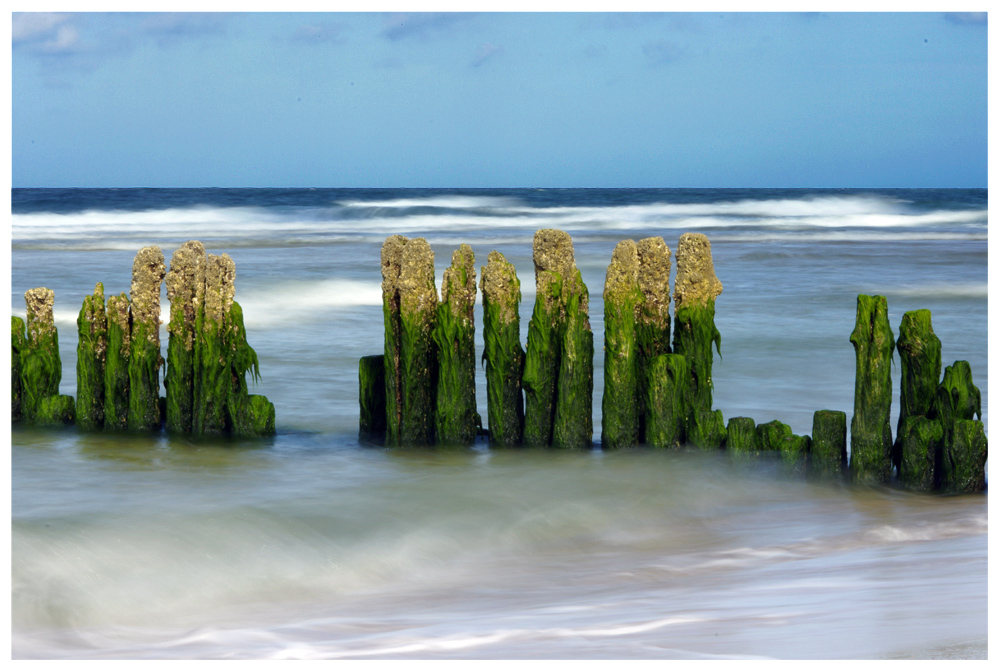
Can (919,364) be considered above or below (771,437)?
above

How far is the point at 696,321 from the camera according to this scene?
538 centimetres

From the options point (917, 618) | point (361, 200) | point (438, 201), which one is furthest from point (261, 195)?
point (917, 618)

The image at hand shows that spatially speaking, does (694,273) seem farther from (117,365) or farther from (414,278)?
(117,365)

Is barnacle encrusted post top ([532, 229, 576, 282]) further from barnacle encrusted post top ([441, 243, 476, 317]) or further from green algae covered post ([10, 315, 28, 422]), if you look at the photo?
green algae covered post ([10, 315, 28, 422])

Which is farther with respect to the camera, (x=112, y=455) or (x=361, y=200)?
(x=361, y=200)

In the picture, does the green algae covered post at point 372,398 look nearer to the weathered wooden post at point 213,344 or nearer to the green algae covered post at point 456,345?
the green algae covered post at point 456,345

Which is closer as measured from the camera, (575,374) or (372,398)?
(575,374)

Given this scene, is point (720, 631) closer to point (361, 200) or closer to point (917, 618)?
point (917, 618)

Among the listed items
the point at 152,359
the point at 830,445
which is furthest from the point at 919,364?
the point at 152,359

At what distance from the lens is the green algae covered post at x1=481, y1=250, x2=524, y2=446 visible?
5477mm

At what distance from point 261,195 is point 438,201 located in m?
7.91

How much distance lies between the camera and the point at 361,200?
Result: 4234 cm

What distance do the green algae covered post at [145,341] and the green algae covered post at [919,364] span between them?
3.85 meters

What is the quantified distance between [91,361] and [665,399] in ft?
10.5
